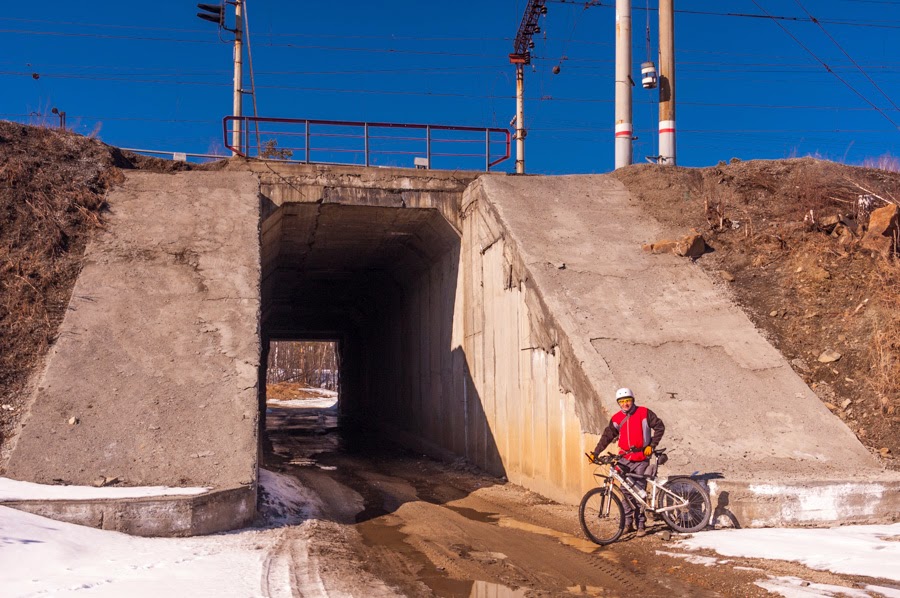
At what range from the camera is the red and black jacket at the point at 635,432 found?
8.67m

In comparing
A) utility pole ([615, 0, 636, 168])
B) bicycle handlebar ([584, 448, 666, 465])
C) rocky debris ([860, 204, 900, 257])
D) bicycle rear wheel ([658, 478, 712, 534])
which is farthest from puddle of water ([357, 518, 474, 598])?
utility pole ([615, 0, 636, 168])

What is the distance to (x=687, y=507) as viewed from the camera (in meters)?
8.41

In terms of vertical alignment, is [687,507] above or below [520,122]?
below

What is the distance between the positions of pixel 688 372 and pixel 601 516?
285 cm

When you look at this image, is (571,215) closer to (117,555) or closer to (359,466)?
(359,466)

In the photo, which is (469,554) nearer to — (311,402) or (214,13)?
(214,13)

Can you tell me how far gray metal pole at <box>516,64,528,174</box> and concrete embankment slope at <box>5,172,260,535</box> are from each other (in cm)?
1521

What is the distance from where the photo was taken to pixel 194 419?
9.44 metres

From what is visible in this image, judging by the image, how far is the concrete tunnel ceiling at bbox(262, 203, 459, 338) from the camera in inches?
666

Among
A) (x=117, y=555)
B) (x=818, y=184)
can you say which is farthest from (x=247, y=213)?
(x=818, y=184)

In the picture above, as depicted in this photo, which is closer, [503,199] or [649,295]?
[649,295]

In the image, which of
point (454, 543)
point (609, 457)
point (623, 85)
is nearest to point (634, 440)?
point (609, 457)

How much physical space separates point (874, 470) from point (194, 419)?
7.79 metres

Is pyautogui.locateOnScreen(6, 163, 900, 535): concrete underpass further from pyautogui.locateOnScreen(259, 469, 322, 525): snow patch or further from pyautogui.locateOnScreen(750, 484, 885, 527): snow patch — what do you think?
pyautogui.locateOnScreen(259, 469, 322, 525): snow patch
